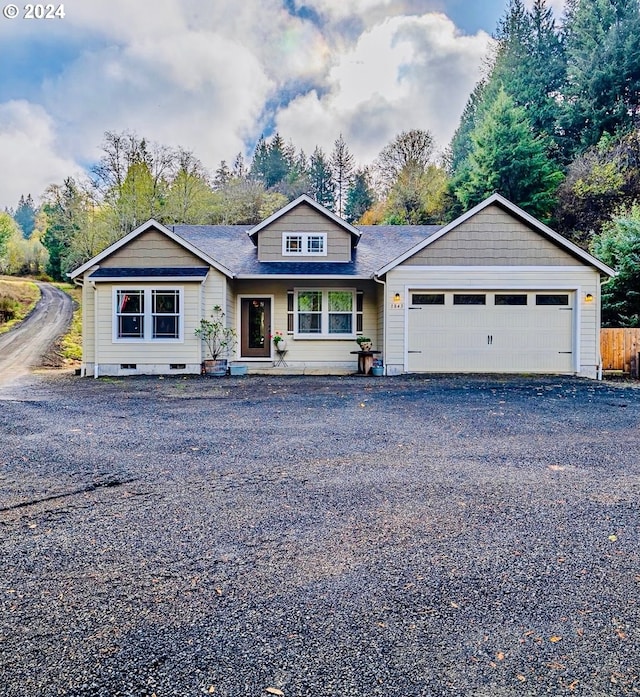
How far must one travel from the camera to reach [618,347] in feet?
47.2

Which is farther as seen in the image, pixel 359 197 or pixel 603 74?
pixel 359 197

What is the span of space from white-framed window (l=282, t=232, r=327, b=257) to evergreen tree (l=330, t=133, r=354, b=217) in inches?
1181

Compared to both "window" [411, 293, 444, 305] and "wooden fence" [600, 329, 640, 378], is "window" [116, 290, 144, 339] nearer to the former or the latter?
"window" [411, 293, 444, 305]

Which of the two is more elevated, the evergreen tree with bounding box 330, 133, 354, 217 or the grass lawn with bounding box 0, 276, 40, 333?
the evergreen tree with bounding box 330, 133, 354, 217

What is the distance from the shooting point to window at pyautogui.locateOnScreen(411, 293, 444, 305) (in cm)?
1344

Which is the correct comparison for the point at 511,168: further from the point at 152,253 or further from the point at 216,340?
the point at 152,253

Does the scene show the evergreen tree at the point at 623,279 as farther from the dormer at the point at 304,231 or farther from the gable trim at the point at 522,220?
the dormer at the point at 304,231

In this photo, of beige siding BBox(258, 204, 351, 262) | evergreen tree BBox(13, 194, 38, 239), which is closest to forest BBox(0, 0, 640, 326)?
beige siding BBox(258, 204, 351, 262)

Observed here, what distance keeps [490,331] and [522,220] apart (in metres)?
3.14

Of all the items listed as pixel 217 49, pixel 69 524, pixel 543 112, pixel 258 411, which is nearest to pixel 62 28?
pixel 217 49

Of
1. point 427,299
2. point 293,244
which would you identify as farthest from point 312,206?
point 427,299

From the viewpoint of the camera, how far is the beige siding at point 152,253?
1385 centimetres

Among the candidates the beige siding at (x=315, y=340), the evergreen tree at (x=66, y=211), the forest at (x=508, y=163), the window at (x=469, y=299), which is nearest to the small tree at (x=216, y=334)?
the beige siding at (x=315, y=340)

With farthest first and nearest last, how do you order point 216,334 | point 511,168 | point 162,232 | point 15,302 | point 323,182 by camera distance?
point 323,182
point 15,302
point 511,168
point 162,232
point 216,334
